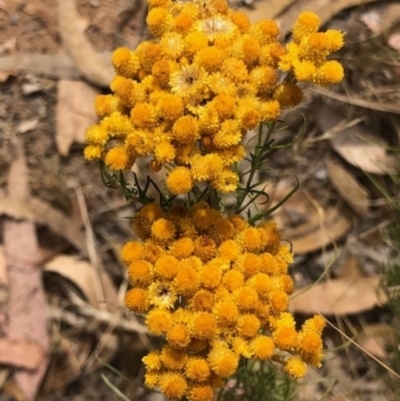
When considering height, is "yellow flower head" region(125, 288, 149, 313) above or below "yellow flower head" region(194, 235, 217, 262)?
below

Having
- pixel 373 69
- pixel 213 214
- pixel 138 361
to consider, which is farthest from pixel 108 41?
pixel 213 214

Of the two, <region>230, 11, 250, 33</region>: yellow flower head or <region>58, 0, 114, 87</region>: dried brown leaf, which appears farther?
<region>58, 0, 114, 87</region>: dried brown leaf

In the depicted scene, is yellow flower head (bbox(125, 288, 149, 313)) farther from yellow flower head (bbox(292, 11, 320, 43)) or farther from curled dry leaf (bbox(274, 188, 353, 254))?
curled dry leaf (bbox(274, 188, 353, 254))

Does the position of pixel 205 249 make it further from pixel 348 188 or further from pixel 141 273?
pixel 348 188

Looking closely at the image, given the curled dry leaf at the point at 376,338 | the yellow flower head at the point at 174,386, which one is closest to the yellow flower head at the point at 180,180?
the yellow flower head at the point at 174,386

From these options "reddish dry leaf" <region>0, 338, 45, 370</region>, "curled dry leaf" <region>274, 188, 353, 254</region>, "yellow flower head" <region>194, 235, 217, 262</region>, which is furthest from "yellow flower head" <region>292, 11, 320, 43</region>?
"reddish dry leaf" <region>0, 338, 45, 370</region>

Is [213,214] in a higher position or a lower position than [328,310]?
higher

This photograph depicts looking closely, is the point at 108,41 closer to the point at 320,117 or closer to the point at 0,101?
the point at 0,101
